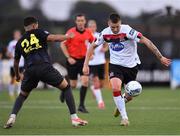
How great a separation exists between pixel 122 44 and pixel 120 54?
23 cm

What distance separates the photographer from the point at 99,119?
13906mm

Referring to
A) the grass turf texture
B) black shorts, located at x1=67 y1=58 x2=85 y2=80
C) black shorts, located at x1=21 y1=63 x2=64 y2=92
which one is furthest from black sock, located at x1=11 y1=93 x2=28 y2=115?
black shorts, located at x1=67 y1=58 x2=85 y2=80

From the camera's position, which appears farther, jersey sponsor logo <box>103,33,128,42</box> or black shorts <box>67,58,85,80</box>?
black shorts <box>67,58,85,80</box>

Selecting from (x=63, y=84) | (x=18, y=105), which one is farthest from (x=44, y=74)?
(x=18, y=105)

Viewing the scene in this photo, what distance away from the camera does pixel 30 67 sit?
40.2 ft

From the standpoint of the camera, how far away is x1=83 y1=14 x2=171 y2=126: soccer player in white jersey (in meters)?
12.7

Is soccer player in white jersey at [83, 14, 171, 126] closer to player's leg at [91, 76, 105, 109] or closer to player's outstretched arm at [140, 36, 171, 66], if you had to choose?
player's outstretched arm at [140, 36, 171, 66]

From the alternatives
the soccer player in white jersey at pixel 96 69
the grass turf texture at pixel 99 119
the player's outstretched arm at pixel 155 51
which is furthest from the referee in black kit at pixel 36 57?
the soccer player in white jersey at pixel 96 69

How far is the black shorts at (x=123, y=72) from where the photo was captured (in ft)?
43.0

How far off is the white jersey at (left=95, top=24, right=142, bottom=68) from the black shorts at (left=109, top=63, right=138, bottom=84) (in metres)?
0.08

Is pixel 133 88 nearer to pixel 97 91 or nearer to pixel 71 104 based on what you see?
pixel 71 104

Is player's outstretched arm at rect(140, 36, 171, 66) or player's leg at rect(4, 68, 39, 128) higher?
player's outstretched arm at rect(140, 36, 171, 66)

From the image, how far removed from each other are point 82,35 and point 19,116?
3.28 m

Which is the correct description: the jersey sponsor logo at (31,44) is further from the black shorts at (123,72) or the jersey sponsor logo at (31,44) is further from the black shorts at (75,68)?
the black shorts at (75,68)
